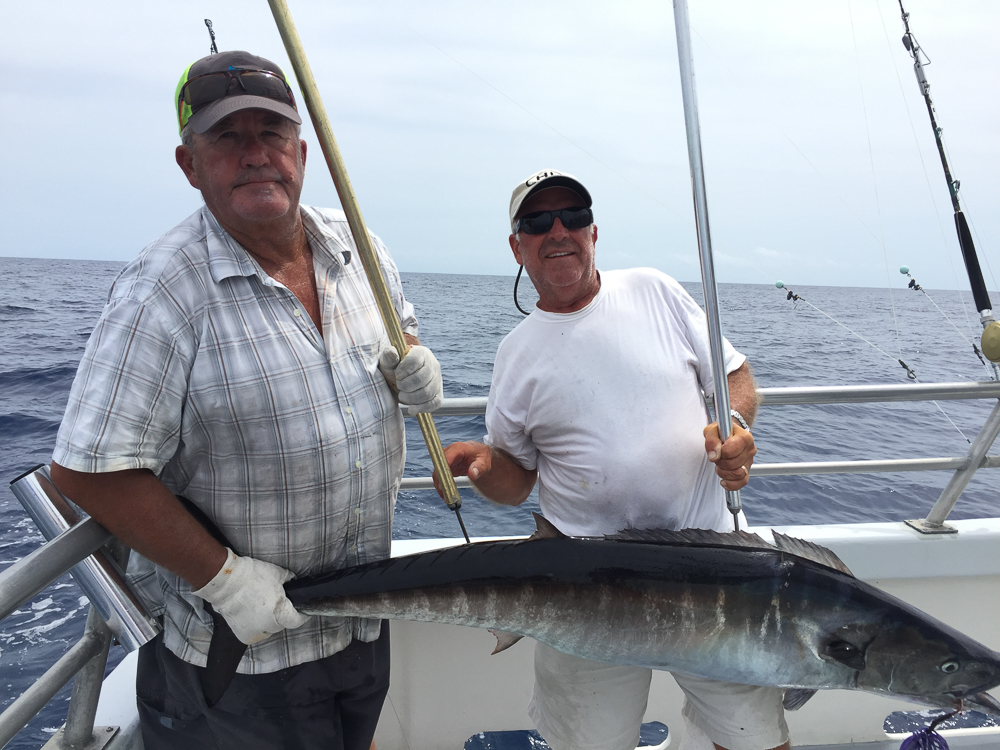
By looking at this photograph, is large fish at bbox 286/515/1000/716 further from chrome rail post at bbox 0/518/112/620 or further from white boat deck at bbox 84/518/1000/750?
white boat deck at bbox 84/518/1000/750

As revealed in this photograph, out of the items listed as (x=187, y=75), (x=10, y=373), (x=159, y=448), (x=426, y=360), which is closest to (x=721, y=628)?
(x=426, y=360)

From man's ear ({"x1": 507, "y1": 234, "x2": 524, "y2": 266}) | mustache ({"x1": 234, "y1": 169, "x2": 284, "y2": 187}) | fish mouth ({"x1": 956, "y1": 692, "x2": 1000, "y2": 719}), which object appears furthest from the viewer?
man's ear ({"x1": 507, "y1": 234, "x2": 524, "y2": 266})

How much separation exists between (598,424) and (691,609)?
25.4 inches

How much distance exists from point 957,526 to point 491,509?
3.89 meters

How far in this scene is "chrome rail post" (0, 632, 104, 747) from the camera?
4.55ft

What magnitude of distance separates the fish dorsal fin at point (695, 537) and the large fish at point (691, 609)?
18 mm

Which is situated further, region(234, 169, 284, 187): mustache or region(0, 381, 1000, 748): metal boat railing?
region(234, 169, 284, 187): mustache

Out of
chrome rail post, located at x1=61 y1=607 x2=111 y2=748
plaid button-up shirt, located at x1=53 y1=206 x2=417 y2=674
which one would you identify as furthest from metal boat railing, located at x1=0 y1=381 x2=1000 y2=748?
plaid button-up shirt, located at x1=53 y1=206 x2=417 y2=674

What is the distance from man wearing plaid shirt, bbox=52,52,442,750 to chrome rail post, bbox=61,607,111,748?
0.13 metres

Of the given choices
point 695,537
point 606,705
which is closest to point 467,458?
point 695,537

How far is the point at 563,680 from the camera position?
2137mm

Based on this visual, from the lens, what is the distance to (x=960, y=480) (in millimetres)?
2771

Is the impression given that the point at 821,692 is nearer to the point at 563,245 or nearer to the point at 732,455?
the point at 732,455

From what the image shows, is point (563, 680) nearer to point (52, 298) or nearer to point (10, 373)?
point (10, 373)
